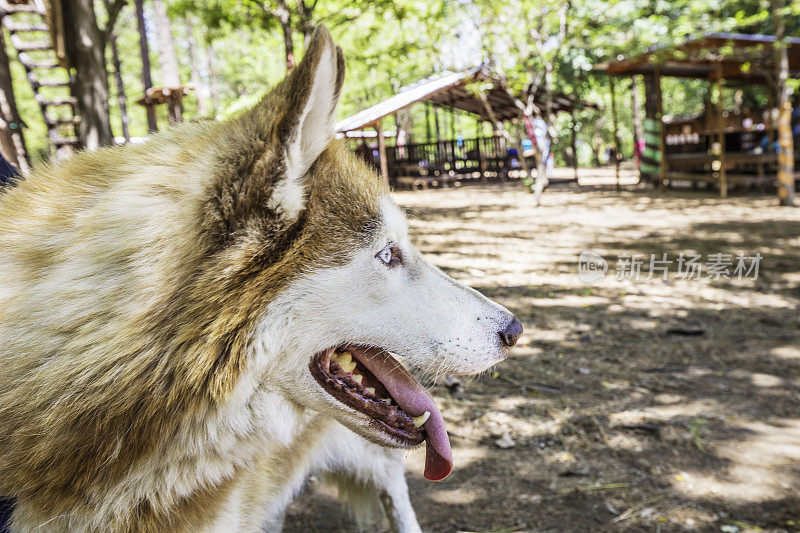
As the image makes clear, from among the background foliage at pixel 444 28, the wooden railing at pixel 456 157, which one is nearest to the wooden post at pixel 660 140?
the background foliage at pixel 444 28

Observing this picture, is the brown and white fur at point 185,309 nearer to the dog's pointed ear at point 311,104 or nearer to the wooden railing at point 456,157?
A: the dog's pointed ear at point 311,104

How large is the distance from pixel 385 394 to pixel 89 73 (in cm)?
493

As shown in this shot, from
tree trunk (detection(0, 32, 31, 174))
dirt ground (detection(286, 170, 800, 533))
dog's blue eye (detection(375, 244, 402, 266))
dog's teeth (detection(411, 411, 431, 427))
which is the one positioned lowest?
dirt ground (detection(286, 170, 800, 533))

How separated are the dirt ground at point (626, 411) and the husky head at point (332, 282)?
2.53ft

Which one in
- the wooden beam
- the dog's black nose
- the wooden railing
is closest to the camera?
the dog's black nose

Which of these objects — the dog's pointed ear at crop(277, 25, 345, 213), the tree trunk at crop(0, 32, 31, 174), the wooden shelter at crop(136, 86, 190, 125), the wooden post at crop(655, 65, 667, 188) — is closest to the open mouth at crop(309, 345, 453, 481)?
the dog's pointed ear at crop(277, 25, 345, 213)

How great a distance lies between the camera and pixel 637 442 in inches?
129

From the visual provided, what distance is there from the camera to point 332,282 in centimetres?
148

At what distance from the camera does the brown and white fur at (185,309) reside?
1271mm

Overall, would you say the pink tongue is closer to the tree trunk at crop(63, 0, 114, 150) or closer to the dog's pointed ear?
the dog's pointed ear

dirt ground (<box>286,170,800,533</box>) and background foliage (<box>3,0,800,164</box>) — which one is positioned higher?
background foliage (<box>3,0,800,164</box>)

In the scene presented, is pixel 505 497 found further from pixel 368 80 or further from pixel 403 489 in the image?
pixel 368 80

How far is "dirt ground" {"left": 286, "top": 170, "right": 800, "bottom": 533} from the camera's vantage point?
9.00 ft

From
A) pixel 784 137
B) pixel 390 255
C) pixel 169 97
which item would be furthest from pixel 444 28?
pixel 390 255
